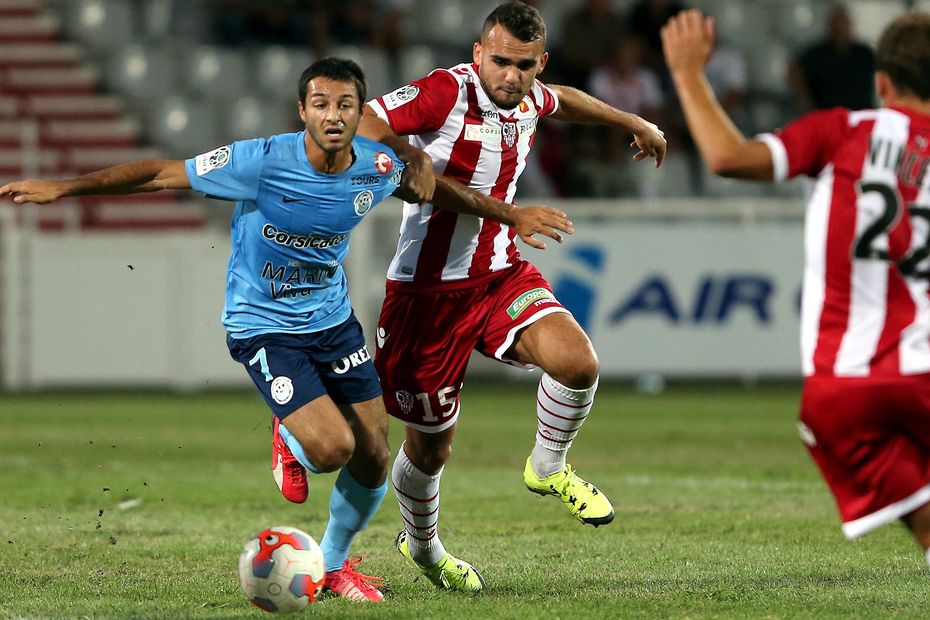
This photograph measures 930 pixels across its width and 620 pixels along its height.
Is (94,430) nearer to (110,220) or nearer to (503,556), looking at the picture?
(110,220)

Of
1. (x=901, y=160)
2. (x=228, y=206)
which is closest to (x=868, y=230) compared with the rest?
(x=901, y=160)

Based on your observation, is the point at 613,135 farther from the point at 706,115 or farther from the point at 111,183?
the point at 706,115

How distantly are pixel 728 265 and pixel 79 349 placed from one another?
271 inches

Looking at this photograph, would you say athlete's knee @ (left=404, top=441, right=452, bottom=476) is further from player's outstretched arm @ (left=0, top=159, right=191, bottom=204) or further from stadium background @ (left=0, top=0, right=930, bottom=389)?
stadium background @ (left=0, top=0, right=930, bottom=389)

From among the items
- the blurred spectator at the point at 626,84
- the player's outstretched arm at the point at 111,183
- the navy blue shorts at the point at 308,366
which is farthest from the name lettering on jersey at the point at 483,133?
the blurred spectator at the point at 626,84

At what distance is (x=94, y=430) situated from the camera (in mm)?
12367

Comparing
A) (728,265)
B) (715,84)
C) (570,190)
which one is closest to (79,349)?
(570,190)

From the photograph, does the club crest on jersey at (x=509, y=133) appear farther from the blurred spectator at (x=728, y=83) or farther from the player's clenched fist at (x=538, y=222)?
the blurred spectator at (x=728, y=83)

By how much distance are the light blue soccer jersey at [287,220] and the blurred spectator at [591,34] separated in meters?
11.3

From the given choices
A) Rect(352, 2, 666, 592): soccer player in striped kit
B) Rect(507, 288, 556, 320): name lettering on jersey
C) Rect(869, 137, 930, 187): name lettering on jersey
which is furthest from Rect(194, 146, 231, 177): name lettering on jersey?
Rect(869, 137, 930, 187): name lettering on jersey

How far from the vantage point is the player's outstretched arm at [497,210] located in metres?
5.96

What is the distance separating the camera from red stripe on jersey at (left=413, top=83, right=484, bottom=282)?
6.43 metres

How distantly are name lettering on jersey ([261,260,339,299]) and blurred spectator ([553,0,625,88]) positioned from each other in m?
11.4

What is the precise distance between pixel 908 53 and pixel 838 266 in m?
0.65
